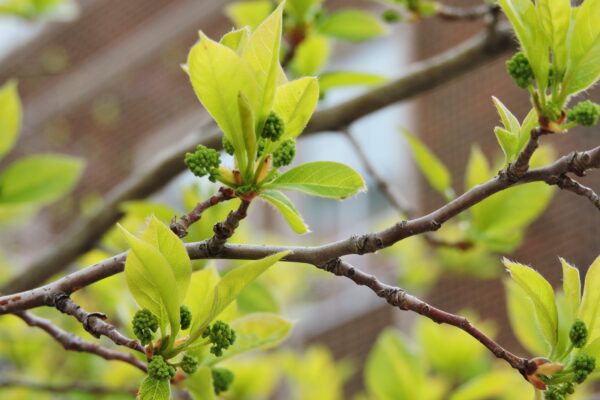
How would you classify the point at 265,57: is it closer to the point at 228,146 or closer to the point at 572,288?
the point at 228,146

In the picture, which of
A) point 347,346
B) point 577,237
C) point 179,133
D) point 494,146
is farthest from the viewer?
point 179,133

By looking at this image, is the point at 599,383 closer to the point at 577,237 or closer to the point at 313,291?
the point at 577,237

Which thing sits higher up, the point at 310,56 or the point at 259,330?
the point at 310,56

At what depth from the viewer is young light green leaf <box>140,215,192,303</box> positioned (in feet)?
4.76

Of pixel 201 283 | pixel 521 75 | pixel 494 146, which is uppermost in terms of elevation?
pixel 521 75

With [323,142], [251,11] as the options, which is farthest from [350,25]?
[323,142]

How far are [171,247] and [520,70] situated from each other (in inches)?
21.7

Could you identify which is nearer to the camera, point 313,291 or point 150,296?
point 150,296

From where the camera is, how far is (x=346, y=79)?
2764 mm

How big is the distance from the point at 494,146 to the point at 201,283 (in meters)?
7.26

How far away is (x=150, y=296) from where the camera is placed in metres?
1.49

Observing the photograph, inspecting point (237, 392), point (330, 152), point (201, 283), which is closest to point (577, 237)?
point (330, 152)

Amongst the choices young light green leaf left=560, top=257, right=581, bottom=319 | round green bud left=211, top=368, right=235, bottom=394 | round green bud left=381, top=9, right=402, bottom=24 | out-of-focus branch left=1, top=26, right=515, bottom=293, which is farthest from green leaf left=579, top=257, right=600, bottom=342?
round green bud left=381, top=9, right=402, bottom=24

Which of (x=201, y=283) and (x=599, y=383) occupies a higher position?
(x=201, y=283)
